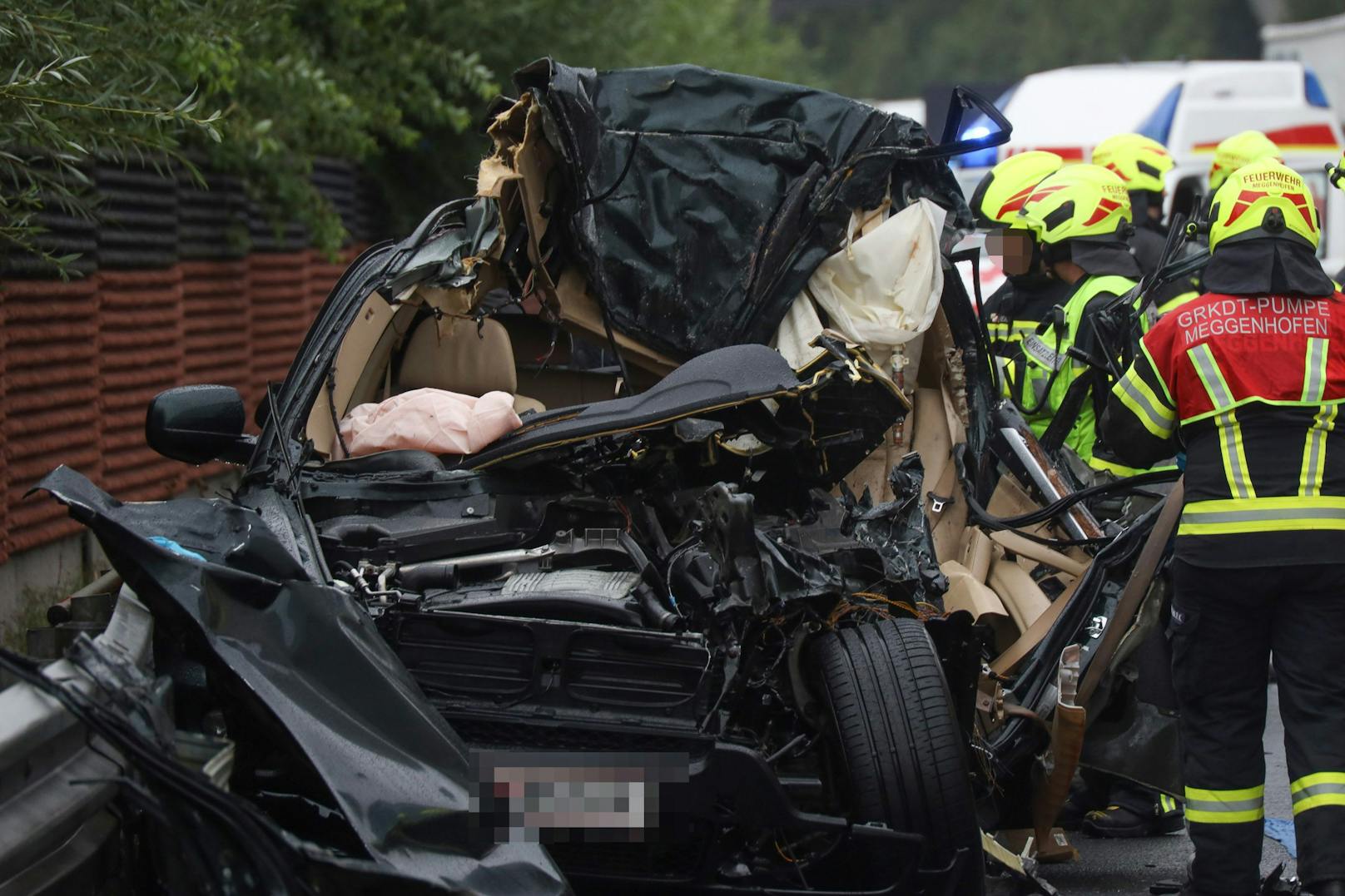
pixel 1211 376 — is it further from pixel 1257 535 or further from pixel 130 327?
pixel 130 327

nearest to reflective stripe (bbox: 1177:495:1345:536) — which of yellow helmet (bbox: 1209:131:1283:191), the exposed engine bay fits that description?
the exposed engine bay

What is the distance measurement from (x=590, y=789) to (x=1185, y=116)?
10960 mm

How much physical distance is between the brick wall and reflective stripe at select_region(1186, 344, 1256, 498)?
4514 millimetres

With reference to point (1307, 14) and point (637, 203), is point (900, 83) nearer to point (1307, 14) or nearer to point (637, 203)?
point (1307, 14)

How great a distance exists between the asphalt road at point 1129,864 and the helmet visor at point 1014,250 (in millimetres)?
2362

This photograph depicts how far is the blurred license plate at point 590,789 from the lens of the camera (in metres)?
4.07

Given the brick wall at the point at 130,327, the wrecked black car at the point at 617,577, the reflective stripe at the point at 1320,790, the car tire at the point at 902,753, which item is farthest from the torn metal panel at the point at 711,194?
the brick wall at the point at 130,327

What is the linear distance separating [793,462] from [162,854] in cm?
229

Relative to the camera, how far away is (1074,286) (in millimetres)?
7215

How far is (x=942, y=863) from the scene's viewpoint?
175 inches

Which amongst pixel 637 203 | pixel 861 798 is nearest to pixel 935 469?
pixel 637 203

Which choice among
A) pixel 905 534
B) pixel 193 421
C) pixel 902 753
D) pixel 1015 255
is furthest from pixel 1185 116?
pixel 193 421

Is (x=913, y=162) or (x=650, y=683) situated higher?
(x=913, y=162)

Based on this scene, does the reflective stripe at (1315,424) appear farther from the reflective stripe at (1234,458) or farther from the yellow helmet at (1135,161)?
the yellow helmet at (1135,161)
